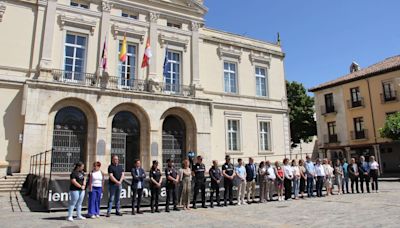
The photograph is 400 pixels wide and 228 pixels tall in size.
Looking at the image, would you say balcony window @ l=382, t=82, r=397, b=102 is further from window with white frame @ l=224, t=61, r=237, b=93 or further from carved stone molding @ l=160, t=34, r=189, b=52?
carved stone molding @ l=160, t=34, r=189, b=52

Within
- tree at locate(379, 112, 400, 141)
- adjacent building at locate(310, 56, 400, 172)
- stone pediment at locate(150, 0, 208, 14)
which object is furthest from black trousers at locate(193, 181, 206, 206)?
adjacent building at locate(310, 56, 400, 172)

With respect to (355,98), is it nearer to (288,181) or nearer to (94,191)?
(288,181)

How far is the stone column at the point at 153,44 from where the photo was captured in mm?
20578

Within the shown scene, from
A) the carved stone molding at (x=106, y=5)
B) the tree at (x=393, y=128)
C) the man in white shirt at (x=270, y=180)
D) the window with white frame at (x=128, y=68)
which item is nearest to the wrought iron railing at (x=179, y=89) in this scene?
the window with white frame at (x=128, y=68)

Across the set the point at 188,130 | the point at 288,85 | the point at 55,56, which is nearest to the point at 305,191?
the point at 188,130

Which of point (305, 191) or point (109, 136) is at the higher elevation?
point (109, 136)

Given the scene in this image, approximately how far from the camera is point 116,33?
20.0 m

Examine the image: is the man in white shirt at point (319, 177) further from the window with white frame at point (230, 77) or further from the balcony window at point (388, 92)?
the balcony window at point (388, 92)

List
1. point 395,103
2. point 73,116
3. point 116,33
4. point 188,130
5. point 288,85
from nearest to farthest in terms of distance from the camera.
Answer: point 73,116 → point 116,33 → point 188,130 → point 395,103 → point 288,85

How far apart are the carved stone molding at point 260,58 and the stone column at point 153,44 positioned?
7826 mm

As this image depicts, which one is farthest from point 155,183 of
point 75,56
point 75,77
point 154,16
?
point 154,16

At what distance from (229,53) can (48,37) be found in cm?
1203

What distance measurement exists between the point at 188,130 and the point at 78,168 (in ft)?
39.8

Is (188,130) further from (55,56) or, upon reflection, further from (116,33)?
(55,56)
